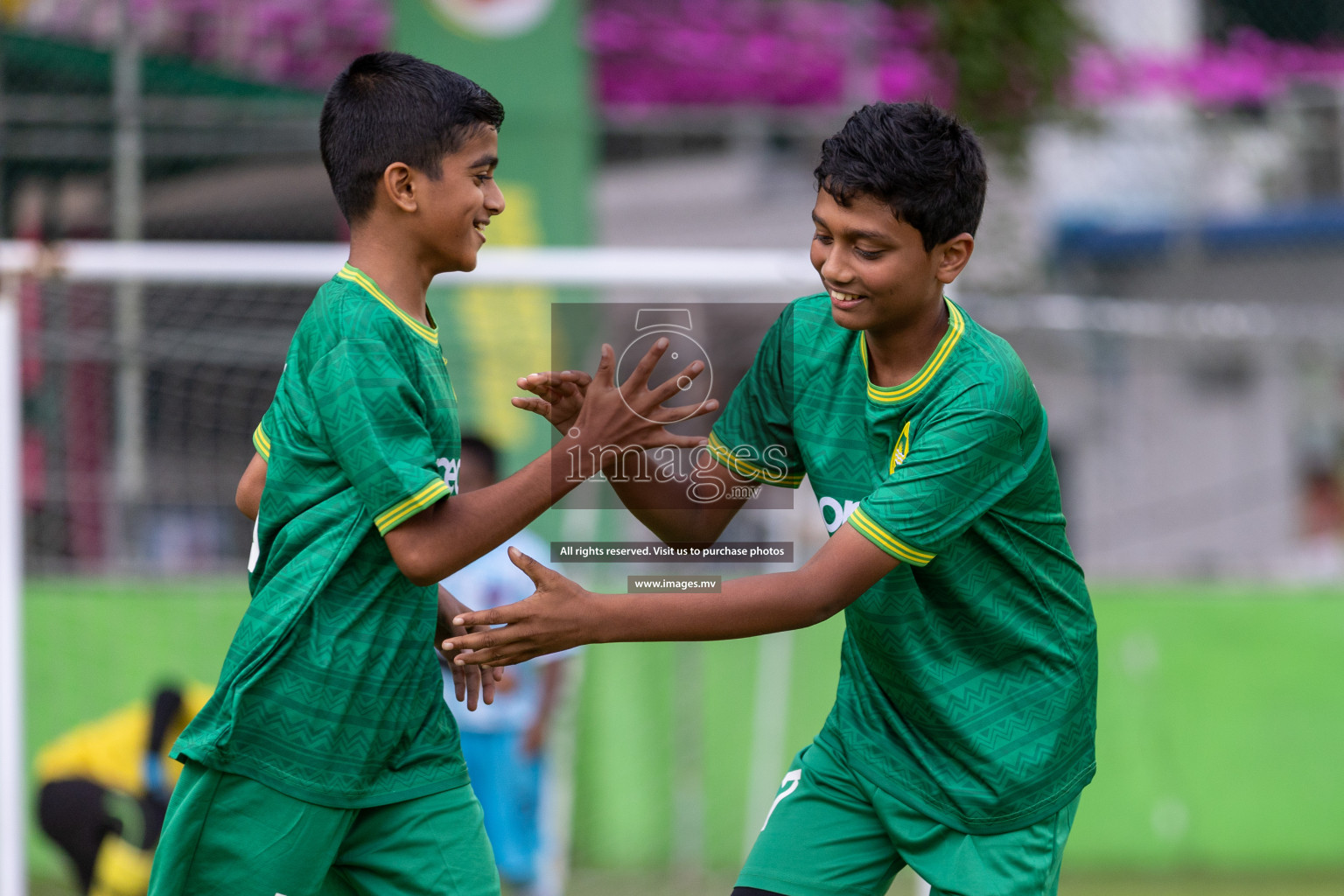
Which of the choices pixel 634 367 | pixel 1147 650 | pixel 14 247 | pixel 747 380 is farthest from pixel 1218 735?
pixel 14 247

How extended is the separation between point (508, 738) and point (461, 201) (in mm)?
3100

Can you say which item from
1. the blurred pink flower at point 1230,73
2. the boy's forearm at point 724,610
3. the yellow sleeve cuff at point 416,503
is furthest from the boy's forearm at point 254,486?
the blurred pink flower at point 1230,73

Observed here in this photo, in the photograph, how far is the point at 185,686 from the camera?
5.42 m

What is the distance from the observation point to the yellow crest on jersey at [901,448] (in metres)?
2.36

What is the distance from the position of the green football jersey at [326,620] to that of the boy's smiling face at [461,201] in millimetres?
139

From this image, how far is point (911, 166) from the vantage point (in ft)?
7.29

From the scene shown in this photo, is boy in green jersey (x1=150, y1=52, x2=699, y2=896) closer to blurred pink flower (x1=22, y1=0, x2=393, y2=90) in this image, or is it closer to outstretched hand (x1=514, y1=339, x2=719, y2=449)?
outstretched hand (x1=514, y1=339, x2=719, y2=449)

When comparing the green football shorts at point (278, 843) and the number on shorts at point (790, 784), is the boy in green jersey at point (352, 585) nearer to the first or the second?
the green football shorts at point (278, 843)

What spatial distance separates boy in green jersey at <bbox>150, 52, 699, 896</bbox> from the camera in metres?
2.23

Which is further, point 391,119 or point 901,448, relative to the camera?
point 901,448

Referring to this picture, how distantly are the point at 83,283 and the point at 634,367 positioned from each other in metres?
4.13

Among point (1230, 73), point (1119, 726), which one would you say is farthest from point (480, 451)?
point (1230, 73)

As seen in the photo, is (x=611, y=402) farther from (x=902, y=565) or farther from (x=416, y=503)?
(x=902, y=565)

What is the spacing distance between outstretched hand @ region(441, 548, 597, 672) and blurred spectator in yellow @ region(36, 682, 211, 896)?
2671 millimetres
